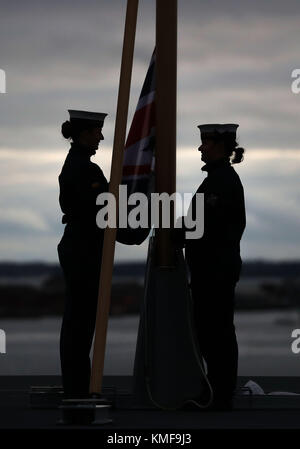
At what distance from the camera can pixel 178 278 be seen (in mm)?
10867

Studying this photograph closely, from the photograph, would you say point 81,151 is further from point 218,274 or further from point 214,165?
point 218,274

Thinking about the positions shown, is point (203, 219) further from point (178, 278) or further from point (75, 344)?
point (75, 344)

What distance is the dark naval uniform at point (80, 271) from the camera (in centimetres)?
1041

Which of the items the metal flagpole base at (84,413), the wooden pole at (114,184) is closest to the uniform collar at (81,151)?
the wooden pole at (114,184)

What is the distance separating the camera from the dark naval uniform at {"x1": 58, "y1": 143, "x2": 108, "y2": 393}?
10414 millimetres

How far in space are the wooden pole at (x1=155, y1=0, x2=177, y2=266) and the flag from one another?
0.18 ft

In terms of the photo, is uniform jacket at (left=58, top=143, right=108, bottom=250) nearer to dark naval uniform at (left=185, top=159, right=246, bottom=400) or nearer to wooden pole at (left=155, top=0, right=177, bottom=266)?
wooden pole at (left=155, top=0, right=177, bottom=266)

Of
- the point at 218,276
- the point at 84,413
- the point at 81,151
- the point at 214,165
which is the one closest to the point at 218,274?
the point at 218,276

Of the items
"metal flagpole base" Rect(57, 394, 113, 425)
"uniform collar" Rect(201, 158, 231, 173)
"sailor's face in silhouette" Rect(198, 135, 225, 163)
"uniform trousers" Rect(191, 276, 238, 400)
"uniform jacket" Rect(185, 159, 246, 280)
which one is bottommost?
"metal flagpole base" Rect(57, 394, 113, 425)

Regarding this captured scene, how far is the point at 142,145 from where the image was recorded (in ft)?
35.8

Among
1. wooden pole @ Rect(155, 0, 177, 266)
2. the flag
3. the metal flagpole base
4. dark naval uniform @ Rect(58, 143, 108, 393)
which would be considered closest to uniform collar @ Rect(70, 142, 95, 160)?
dark naval uniform @ Rect(58, 143, 108, 393)

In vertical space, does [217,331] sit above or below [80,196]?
below

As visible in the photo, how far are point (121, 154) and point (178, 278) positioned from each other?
117 cm

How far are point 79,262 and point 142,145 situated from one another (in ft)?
3.18
